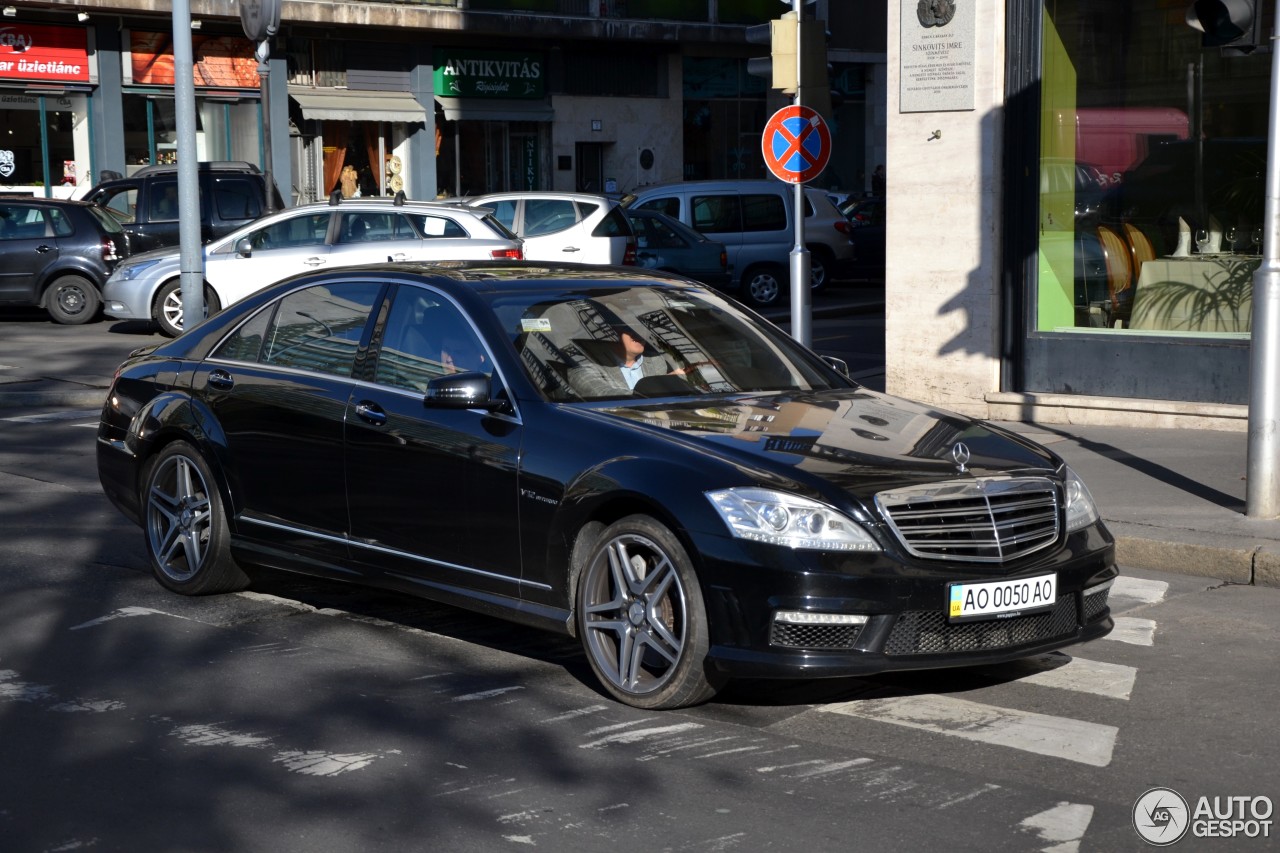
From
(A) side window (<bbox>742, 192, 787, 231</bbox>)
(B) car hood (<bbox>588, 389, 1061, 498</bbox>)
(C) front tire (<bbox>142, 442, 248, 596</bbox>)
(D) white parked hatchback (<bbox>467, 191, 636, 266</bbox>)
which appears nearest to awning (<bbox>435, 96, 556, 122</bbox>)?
(A) side window (<bbox>742, 192, 787, 231</bbox>)

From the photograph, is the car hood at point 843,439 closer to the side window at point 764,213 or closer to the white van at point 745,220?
the white van at point 745,220

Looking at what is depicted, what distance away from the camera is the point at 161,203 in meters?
23.7

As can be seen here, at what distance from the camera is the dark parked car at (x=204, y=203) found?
23062 mm

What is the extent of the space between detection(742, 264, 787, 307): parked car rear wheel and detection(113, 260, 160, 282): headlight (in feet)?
30.1

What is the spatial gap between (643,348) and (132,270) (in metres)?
14.9

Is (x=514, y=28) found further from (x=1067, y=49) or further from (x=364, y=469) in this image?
(x=364, y=469)

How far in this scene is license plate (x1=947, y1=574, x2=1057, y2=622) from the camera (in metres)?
5.42

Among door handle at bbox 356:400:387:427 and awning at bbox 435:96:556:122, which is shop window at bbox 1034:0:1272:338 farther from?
awning at bbox 435:96:556:122

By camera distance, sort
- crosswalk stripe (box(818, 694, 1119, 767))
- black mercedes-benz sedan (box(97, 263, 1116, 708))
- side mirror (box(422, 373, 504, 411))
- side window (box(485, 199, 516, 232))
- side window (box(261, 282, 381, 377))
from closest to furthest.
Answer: crosswalk stripe (box(818, 694, 1119, 767))
black mercedes-benz sedan (box(97, 263, 1116, 708))
side mirror (box(422, 373, 504, 411))
side window (box(261, 282, 381, 377))
side window (box(485, 199, 516, 232))

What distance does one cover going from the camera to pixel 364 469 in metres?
6.66

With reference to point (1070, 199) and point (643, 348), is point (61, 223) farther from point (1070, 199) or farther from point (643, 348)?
point (643, 348)

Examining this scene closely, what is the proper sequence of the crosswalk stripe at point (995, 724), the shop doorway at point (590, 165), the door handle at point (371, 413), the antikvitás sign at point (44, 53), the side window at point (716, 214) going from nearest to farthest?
the crosswalk stripe at point (995, 724) < the door handle at point (371, 413) < the side window at point (716, 214) < the antikvitás sign at point (44, 53) < the shop doorway at point (590, 165)

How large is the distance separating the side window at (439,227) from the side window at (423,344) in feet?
41.9

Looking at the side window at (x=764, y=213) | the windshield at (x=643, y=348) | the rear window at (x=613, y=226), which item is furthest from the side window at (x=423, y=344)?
the side window at (x=764, y=213)
